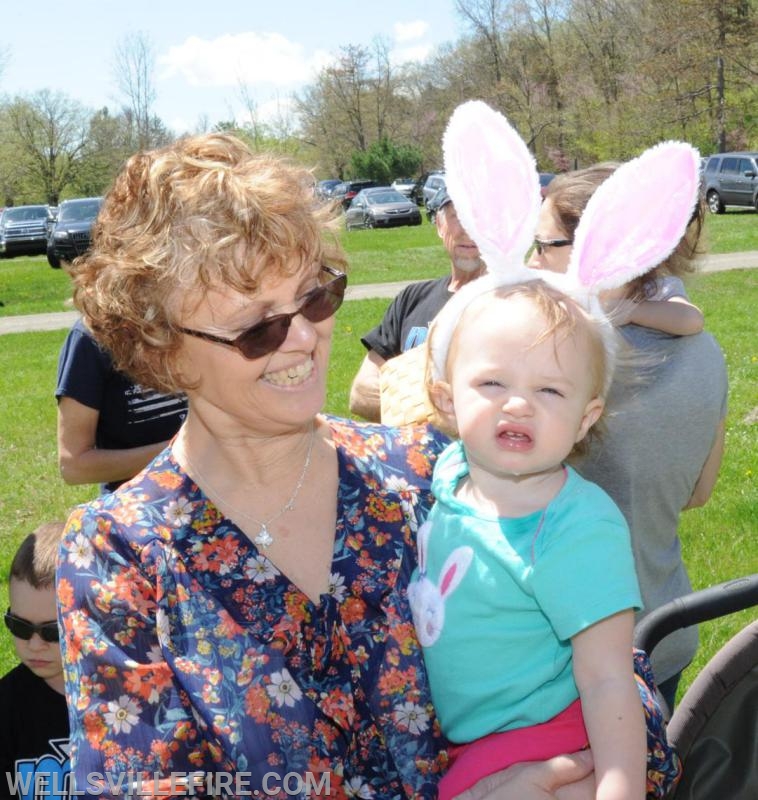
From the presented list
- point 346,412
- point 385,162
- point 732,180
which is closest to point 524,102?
point 385,162

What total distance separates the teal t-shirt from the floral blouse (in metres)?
0.07

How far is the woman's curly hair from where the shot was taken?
6.27 ft

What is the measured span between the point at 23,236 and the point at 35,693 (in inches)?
1202

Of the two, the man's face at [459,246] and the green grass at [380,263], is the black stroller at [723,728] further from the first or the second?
the green grass at [380,263]

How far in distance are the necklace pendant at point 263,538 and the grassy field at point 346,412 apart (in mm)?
1706

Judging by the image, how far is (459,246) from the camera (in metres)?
4.13

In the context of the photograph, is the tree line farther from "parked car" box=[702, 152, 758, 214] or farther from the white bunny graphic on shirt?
the white bunny graphic on shirt

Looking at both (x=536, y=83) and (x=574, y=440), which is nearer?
(x=574, y=440)

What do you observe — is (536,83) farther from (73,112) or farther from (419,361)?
→ (419,361)

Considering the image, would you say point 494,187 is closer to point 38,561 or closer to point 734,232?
point 38,561

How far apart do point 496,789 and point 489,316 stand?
857mm

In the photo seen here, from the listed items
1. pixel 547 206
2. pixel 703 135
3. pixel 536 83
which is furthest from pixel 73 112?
pixel 547 206

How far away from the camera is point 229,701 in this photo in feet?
5.74

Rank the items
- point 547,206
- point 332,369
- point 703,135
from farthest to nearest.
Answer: point 703,135 < point 332,369 < point 547,206
